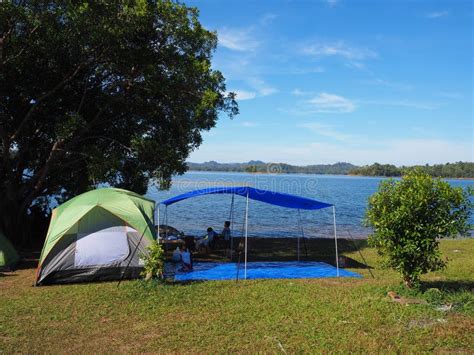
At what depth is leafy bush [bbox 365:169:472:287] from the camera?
789cm

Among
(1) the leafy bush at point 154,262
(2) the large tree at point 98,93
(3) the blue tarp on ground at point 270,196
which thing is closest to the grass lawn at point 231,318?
(1) the leafy bush at point 154,262

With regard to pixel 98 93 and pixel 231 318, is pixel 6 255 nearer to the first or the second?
pixel 98 93

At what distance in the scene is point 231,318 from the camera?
7270 millimetres

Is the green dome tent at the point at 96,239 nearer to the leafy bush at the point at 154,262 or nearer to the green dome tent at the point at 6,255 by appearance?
the leafy bush at the point at 154,262

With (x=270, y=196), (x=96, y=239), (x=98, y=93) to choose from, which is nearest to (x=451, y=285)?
(x=270, y=196)

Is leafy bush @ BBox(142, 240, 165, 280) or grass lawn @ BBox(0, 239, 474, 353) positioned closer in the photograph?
grass lawn @ BBox(0, 239, 474, 353)

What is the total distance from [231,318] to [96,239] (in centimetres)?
500

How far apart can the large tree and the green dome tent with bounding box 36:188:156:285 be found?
2851 mm

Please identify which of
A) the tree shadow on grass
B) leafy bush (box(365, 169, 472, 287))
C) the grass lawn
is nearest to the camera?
the grass lawn

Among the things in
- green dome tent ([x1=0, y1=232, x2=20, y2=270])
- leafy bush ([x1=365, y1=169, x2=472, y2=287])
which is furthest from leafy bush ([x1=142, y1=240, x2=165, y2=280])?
leafy bush ([x1=365, y1=169, x2=472, y2=287])

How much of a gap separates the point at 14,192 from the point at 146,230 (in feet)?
25.5

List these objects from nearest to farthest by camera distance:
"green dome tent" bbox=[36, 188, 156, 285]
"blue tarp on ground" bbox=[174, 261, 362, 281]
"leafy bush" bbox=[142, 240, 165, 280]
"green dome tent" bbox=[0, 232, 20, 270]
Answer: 1. "leafy bush" bbox=[142, 240, 165, 280]
2. "green dome tent" bbox=[36, 188, 156, 285]
3. "blue tarp on ground" bbox=[174, 261, 362, 281]
4. "green dome tent" bbox=[0, 232, 20, 270]

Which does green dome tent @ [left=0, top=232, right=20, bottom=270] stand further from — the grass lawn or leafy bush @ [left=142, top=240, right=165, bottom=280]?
leafy bush @ [left=142, top=240, right=165, bottom=280]

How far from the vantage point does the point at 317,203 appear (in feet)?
40.9
